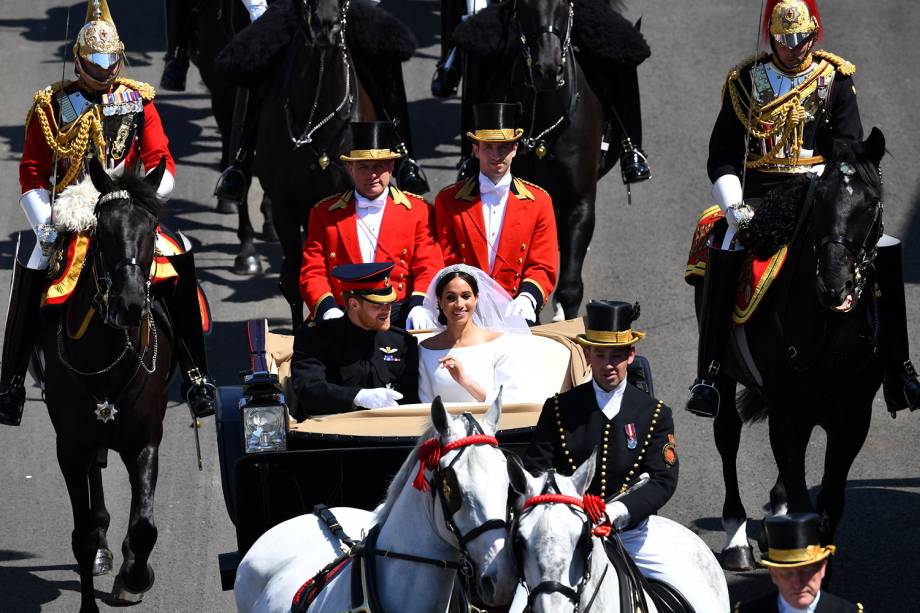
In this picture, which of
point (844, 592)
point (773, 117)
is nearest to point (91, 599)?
point (844, 592)

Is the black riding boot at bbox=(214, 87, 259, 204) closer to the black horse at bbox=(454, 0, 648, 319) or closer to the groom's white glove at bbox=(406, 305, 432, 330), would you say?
the black horse at bbox=(454, 0, 648, 319)

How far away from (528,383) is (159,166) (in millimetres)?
2370

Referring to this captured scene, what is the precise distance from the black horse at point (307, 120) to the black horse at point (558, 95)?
1.00 metres

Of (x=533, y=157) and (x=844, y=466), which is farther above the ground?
(x=533, y=157)

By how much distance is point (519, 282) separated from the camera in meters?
9.30

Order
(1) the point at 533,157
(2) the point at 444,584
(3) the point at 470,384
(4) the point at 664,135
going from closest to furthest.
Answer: (2) the point at 444,584 < (3) the point at 470,384 < (1) the point at 533,157 < (4) the point at 664,135

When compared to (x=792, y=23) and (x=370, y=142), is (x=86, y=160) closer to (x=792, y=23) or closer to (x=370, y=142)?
(x=370, y=142)

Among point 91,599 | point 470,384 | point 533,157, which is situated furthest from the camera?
point 533,157

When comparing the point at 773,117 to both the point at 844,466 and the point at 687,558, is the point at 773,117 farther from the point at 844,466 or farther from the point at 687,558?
the point at 687,558

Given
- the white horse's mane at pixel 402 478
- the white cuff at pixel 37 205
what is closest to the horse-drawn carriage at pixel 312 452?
the white horse's mane at pixel 402 478

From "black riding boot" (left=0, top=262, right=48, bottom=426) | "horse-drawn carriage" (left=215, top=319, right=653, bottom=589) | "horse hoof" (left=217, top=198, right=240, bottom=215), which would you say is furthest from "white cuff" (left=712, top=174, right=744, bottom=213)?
"horse hoof" (left=217, top=198, right=240, bottom=215)

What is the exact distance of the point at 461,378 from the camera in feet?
24.0

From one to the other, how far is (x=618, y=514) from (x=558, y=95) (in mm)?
5437

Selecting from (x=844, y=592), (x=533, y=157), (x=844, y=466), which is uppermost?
(x=533, y=157)
